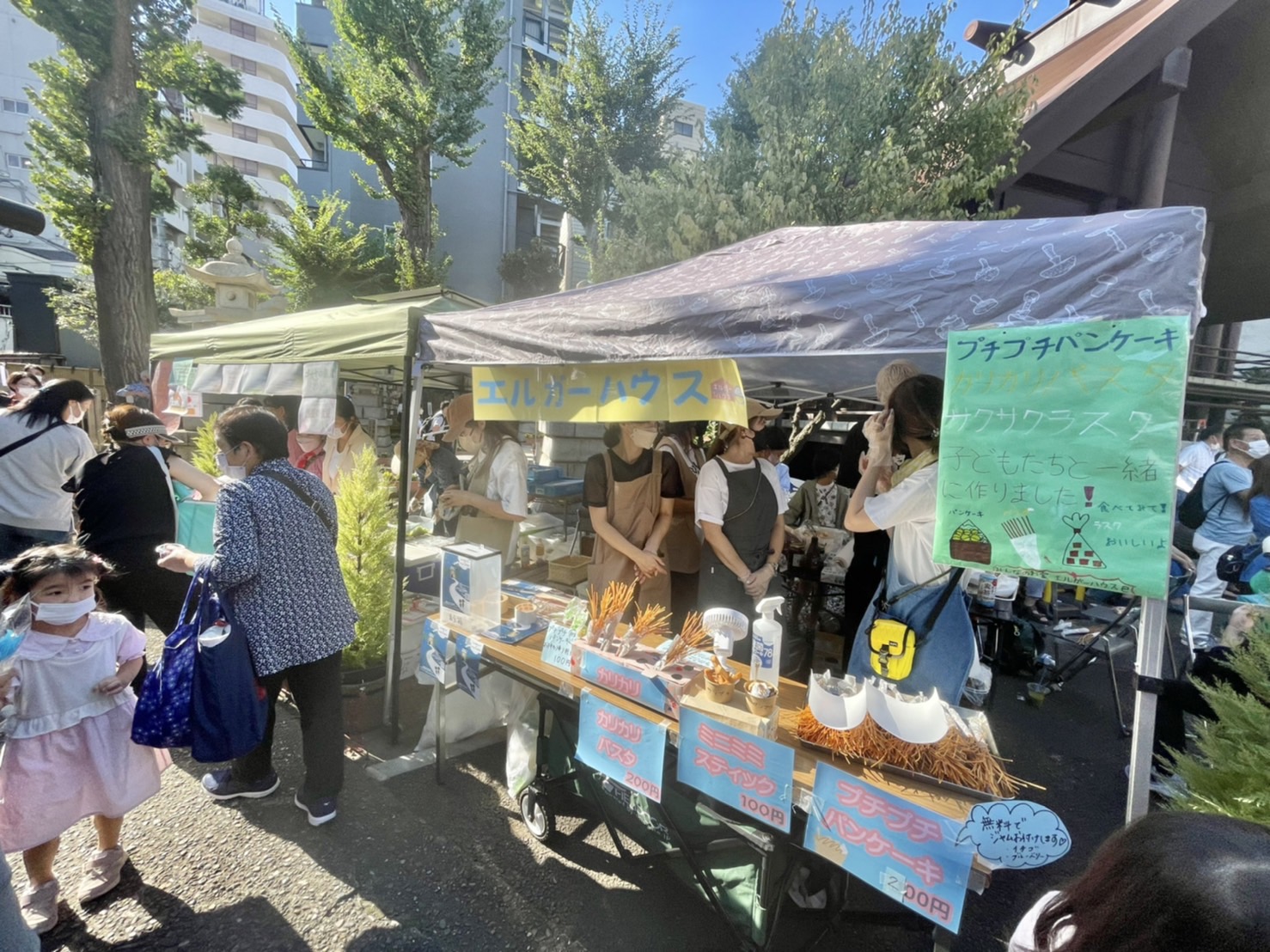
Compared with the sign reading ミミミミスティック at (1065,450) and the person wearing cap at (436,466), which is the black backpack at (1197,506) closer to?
the sign reading ミミミミスティック at (1065,450)

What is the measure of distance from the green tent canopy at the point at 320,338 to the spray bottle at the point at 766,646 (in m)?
2.29

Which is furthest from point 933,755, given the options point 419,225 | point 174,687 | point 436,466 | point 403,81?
point 403,81

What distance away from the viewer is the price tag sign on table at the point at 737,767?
5.57 feet

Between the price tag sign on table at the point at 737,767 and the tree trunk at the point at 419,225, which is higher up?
the tree trunk at the point at 419,225

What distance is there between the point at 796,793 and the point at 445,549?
76.4 inches

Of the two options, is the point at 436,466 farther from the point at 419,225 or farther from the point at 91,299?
the point at 91,299

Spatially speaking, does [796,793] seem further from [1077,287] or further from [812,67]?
[812,67]

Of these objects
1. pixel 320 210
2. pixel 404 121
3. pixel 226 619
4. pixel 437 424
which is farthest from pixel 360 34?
pixel 226 619

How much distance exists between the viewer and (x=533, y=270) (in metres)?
19.4

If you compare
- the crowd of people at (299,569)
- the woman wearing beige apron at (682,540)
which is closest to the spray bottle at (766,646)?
the crowd of people at (299,569)

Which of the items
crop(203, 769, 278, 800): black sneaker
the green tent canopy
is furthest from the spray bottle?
crop(203, 769, 278, 800): black sneaker

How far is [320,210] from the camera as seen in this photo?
18203 mm

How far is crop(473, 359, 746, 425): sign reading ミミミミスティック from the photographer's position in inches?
91.9

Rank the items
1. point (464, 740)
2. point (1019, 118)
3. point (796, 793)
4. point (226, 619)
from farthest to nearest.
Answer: point (1019, 118)
point (464, 740)
point (226, 619)
point (796, 793)
